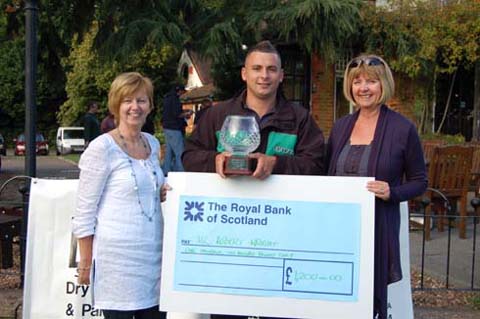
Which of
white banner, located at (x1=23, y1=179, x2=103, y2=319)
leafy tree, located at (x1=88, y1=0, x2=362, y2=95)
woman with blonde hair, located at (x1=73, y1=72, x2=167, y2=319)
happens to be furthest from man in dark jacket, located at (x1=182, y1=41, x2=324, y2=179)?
leafy tree, located at (x1=88, y1=0, x2=362, y2=95)

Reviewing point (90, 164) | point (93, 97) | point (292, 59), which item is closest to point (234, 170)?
point (90, 164)

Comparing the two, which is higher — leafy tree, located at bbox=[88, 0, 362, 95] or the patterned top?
leafy tree, located at bbox=[88, 0, 362, 95]

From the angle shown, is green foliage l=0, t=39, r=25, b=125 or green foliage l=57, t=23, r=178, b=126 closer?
green foliage l=57, t=23, r=178, b=126

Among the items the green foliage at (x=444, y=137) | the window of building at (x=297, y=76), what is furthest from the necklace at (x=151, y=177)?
the window of building at (x=297, y=76)

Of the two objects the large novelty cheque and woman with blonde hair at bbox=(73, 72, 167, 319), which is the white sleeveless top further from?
the large novelty cheque

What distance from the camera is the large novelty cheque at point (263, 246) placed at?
299cm

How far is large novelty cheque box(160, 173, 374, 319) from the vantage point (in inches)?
118

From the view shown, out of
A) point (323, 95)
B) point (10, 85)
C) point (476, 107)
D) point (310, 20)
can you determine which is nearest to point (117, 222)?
point (310, 20)

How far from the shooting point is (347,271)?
2979 millimetres

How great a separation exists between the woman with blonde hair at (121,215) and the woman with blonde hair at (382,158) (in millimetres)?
964

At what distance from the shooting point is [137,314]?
3.11 meters

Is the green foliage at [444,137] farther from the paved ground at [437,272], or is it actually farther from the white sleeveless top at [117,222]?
the white sleeveless top at [117,222]

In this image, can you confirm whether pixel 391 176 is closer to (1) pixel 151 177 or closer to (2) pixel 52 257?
(1) pixel 151 177

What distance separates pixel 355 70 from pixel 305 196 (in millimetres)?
669
